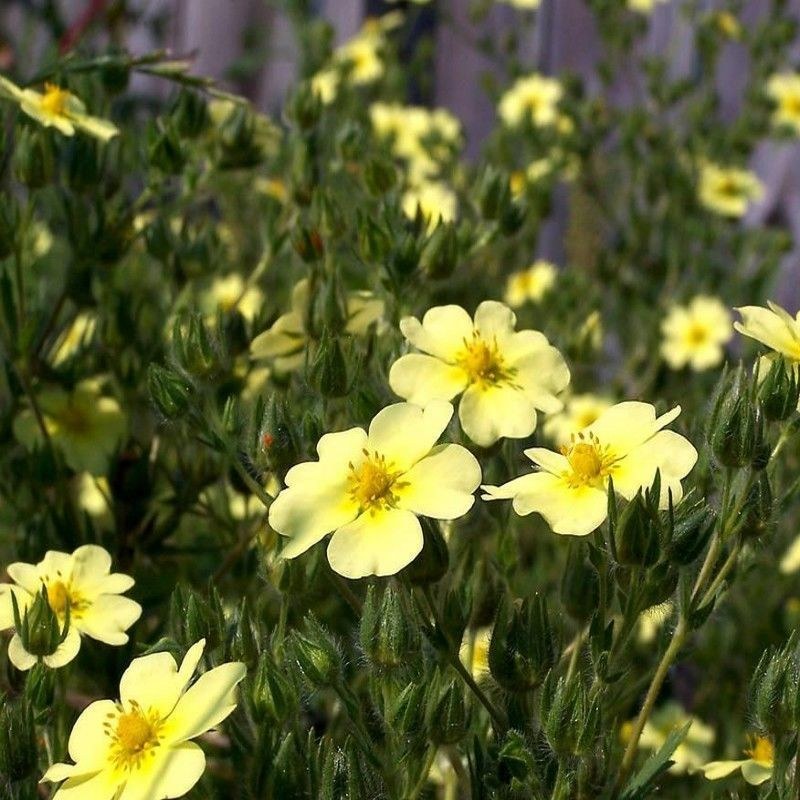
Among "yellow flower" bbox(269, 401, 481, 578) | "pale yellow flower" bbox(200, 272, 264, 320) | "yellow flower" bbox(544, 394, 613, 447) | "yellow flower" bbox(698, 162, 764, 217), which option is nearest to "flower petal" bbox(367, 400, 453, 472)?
"yellow flower" bbox(269, 401, 481, 578)

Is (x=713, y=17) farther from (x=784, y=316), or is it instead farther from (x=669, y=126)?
(x=784, y=316)

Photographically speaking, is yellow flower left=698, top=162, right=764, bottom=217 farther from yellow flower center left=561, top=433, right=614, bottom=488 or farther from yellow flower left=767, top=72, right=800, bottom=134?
yellow flower center left=561, top=433, right=614, bottom=488

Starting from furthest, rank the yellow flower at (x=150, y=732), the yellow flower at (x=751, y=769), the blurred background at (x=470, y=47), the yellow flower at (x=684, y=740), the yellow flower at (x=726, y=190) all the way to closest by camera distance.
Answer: the blurred background at (x=470, y=47)
the yellow flower at (x=726, y=190)
the yellow flower at (x=684, y=740)
the yellow flower at (x=751, y=769)
the yellow flower at (x=150, y=732)

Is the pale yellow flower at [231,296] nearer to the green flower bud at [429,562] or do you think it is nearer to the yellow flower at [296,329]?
the yellow flower at [296,329]

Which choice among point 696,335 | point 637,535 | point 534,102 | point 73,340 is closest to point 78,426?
point 73,340

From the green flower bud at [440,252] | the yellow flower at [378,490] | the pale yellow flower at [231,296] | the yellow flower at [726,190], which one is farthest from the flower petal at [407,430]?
the yellow flower at [726,190]

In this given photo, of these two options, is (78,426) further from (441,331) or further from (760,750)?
(760,750)
